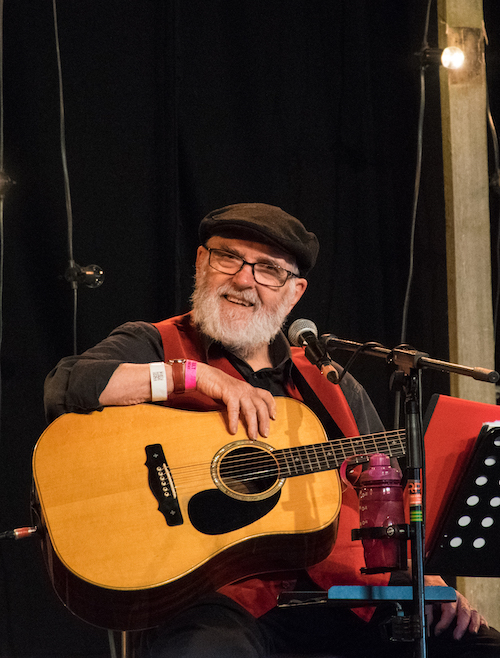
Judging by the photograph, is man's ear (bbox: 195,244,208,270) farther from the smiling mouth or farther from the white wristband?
the white wristband

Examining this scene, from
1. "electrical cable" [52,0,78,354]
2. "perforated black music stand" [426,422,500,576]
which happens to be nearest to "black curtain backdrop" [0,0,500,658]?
"electrical cable" [52,0,78,354]

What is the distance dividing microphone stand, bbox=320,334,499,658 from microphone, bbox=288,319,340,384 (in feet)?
0.54

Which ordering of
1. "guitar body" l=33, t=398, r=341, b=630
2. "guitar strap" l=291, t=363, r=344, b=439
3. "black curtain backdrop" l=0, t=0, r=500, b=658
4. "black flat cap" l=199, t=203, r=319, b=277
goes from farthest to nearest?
"black curtain backdrop" l=0, t=0, r=500, b=658
"black flat cap" l=199, t=203, r=319, b=277
"guitar strap" l=291, t=363, r=344, b=439
"guitar body" l=33, t=398, r=341, b=630

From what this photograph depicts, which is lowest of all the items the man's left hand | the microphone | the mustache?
the man's left hand

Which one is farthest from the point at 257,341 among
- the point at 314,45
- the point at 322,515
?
the point at 314,45

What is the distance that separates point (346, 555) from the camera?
91.2 inches

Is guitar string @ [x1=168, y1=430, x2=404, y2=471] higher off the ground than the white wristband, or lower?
lower

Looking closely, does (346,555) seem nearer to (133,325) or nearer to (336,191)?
(133,325)

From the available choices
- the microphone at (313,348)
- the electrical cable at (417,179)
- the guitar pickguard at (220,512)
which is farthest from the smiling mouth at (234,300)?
the electrical cable at (417,179)

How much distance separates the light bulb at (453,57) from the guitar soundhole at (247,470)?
7.00 feet

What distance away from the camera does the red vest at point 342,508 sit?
7.03 ft

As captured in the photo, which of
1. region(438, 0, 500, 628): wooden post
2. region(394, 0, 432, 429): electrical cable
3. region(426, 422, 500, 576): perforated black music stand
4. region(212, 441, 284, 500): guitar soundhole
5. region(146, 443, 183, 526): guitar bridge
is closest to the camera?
region(426, 422, 500, 576): perforated black music stand

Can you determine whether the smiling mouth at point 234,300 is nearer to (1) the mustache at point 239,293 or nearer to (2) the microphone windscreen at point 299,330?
(1) the mustache at point 239,293

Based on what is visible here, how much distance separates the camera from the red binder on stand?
1780 mm
